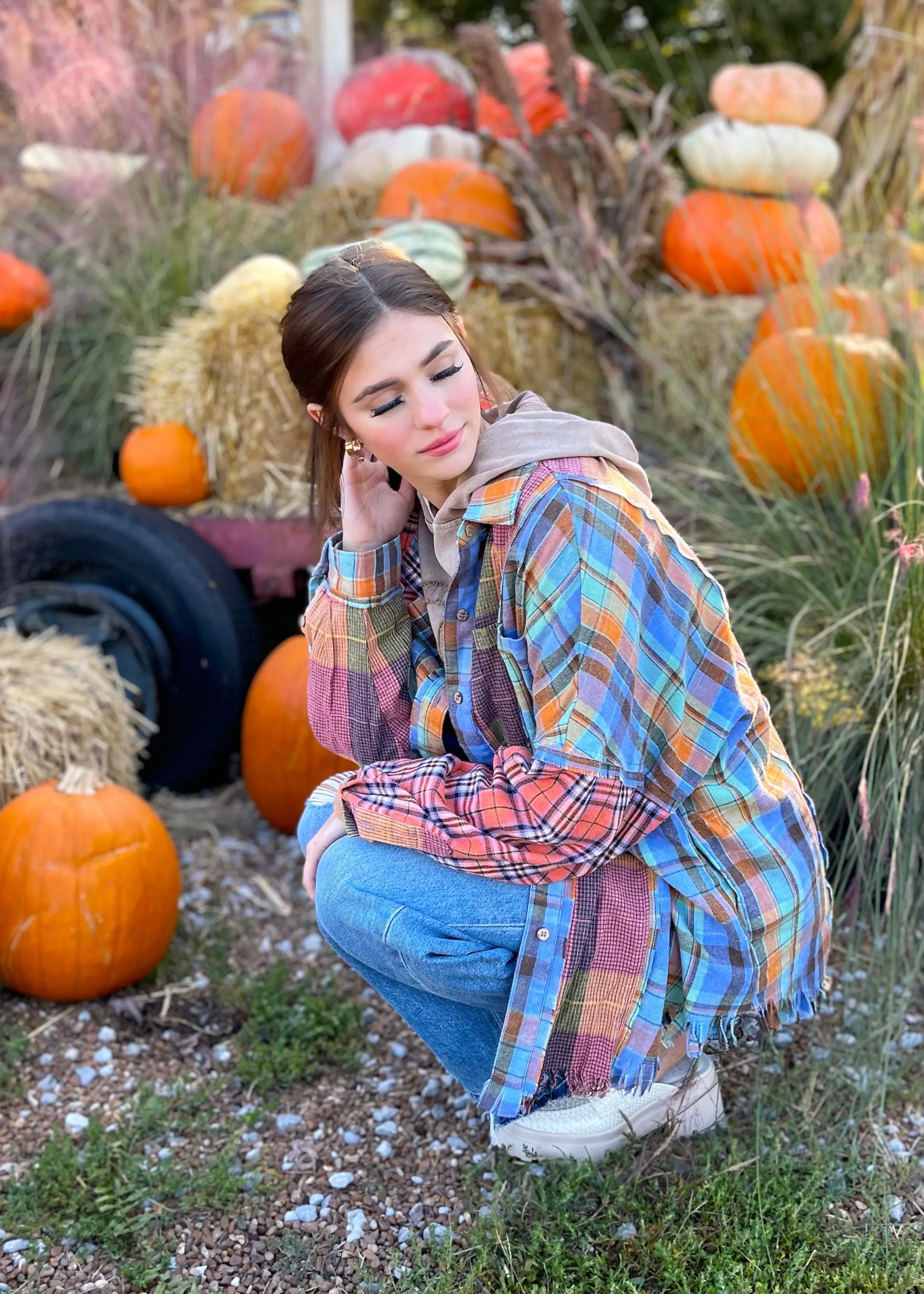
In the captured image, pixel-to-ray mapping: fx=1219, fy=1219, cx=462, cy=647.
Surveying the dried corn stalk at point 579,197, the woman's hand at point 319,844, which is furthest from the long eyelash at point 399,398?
the dried corn stalk at point 579,197

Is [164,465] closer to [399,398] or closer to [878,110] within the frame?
[399,398]

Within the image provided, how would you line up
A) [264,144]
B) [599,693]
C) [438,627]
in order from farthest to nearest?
[264,144]
[438,627]
[599,693]

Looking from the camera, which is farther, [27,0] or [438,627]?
[27,0]

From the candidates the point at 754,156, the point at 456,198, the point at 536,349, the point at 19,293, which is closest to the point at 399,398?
the point at 536,349

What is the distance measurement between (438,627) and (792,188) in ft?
10.3

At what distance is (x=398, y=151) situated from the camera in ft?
15.6

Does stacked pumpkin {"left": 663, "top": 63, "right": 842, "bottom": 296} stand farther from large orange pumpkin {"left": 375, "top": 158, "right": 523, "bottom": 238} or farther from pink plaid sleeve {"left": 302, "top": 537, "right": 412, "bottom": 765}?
pink plaid sleeve {"left": 302, "top": 537, "right": 412, "bottom": 765}

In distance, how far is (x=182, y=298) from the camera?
3936 millimetres

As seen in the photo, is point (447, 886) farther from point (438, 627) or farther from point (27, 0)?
point (27, 0)

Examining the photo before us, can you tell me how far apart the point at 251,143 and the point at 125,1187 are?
156 inches

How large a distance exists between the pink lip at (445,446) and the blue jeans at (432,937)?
0.57m

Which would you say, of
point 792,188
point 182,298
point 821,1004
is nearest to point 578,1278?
point 821,1004

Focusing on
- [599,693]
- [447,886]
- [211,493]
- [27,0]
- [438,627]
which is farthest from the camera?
[27,0]

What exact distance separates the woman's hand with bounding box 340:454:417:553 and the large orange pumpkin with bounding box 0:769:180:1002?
3.11 ft
